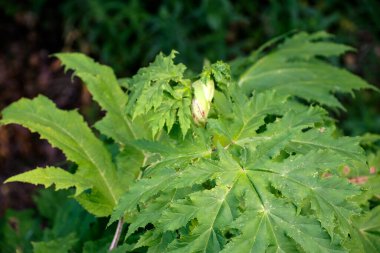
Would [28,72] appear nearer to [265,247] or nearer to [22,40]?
[22,40]

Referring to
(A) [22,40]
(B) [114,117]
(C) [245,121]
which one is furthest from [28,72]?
(C) [245,121]

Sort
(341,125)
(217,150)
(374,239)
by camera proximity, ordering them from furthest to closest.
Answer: (341,125)
(374,239)
(217,150)

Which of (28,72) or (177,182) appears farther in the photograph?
(28,72)

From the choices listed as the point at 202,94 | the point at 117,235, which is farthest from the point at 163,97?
the point at 117,235

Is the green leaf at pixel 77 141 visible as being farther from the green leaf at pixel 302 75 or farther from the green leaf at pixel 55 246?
the green leaf at pixel 302 75

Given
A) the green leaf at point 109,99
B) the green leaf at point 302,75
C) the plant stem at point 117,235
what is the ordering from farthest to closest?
the green leaf at point 302,75, the green leaf at point 109,99, the plant stem at point 117,235

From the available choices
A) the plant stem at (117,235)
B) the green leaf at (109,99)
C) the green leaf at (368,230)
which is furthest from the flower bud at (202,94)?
the green leaf at (368,230)
